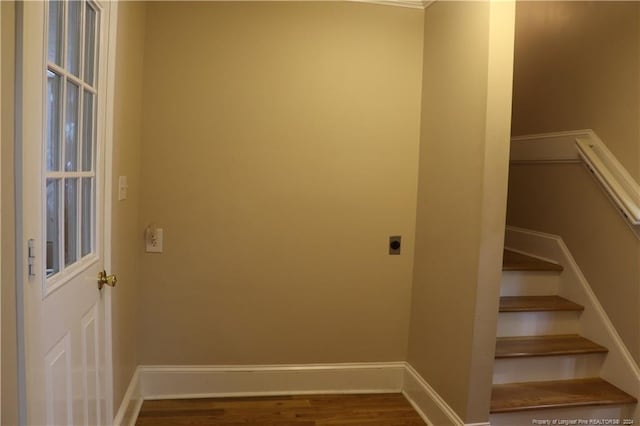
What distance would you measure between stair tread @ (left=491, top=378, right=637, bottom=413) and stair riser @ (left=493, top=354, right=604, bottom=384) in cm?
3

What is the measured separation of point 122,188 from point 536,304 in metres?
2.43

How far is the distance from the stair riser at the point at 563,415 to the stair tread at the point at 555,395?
0.14 feet

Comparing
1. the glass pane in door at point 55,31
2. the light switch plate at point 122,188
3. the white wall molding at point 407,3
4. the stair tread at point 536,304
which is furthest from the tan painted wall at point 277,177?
the glass pane in door at point 55,31

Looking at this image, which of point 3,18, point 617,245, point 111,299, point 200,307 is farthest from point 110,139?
point 617,245

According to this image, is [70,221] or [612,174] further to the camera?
[612,174]

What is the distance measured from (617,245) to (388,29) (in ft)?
5.81

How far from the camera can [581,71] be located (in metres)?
3.08

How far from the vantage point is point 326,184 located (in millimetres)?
2963

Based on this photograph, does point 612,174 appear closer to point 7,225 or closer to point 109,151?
point 109,151

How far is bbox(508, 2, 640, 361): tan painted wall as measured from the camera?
2.68 m

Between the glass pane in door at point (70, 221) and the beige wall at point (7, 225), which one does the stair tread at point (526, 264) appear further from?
the beige wall at point (7, 225)

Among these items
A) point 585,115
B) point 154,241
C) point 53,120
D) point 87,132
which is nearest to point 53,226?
point 53,120

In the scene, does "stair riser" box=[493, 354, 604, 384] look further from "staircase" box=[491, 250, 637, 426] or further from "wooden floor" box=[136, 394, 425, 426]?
"wooden floor" box=[136, 394, 425, 426]

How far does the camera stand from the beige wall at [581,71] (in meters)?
2.70
